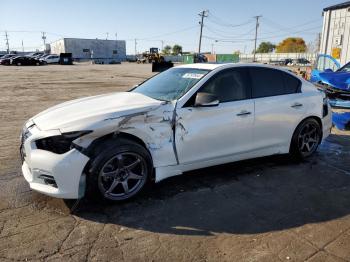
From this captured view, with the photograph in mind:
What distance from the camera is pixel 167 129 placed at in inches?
156

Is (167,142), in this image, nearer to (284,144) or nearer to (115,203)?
(115,203)

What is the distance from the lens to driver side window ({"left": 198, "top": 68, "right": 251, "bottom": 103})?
4418 mm

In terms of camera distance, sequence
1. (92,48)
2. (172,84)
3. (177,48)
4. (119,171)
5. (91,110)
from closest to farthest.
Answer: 1. (119,171)
2. (91,110)
3. (172,84)
4. (92,48)
5. (177,48)

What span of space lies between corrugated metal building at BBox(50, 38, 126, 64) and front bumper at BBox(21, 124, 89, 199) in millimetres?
88015

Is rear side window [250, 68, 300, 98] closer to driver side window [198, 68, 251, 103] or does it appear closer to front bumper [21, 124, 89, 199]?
driver side window [198, 68, 251, 103]

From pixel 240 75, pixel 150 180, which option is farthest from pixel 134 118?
pixel 240 75

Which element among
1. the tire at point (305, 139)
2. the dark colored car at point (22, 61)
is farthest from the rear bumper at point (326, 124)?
the dark colored car at point (22, 61)

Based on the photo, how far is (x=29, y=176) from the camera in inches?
148

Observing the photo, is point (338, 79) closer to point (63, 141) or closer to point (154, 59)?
point (63, 141)

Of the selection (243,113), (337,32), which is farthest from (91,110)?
(337,32)

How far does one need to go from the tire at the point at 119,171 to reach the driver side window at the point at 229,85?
1202 mm

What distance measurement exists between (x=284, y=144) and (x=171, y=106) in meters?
2.09

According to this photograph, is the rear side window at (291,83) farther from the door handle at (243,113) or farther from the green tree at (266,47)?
the green tree at (266,47)

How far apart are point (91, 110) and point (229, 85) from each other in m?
1.86
